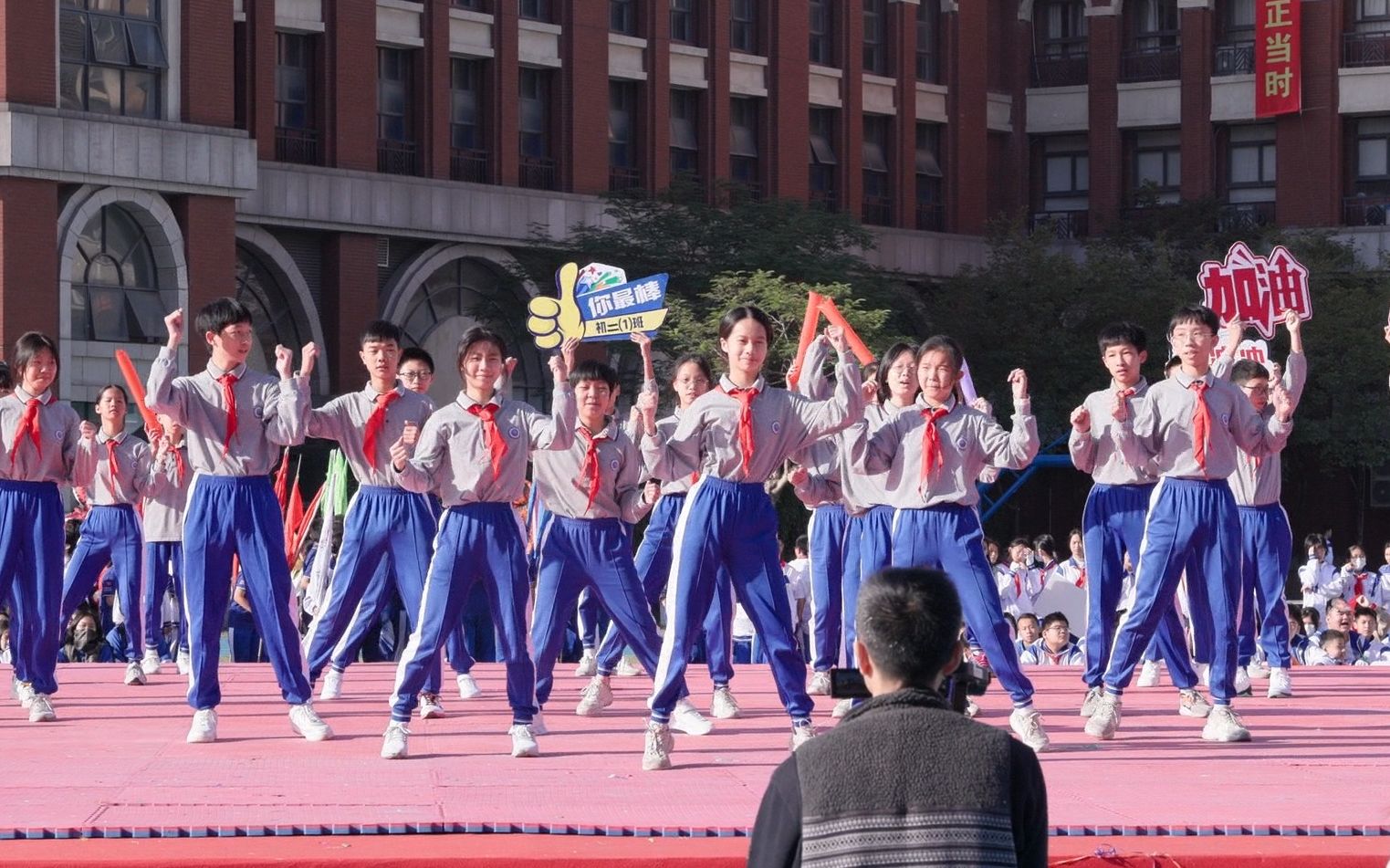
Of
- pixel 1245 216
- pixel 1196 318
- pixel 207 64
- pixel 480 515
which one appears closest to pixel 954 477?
pixel 1196 318

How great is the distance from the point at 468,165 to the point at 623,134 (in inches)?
136

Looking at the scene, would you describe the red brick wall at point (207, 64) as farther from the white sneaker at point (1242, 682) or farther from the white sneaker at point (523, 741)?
the white sneaker at point (523, 741)

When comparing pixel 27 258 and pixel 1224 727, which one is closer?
pixel 1224 727

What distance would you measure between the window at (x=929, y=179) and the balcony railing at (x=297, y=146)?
1339 cm

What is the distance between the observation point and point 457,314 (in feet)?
118

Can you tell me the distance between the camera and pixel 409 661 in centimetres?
977

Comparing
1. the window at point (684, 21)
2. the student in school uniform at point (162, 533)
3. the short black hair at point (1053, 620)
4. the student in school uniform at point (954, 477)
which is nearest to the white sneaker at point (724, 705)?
the student in school uniform at point (954, 477)

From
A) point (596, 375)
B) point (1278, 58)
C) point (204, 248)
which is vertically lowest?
point (596, 375)

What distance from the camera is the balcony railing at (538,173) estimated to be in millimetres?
36938

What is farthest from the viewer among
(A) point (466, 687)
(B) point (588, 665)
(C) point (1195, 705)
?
(B) point (588, 665)

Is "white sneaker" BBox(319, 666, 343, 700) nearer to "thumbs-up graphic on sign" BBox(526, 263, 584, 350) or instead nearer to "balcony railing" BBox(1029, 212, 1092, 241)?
"thumbs-up graphic on sign" BBox(526, 263, 584, 350)

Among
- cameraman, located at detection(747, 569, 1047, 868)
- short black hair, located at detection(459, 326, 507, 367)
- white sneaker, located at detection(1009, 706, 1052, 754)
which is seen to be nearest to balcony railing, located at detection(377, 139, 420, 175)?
short black hair, located at detection(459, 326, 507, 367)

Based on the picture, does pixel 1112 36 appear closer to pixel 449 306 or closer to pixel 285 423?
pixel 449 306

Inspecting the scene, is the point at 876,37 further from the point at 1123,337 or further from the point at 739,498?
the point at 739,498
